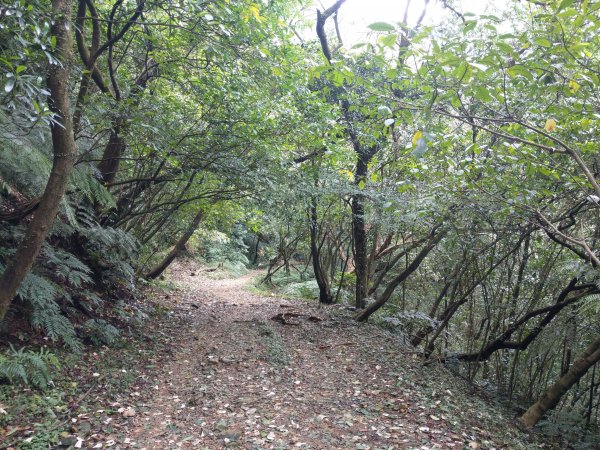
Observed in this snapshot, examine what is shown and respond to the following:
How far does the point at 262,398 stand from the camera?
496 cm

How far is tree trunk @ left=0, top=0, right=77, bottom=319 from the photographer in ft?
11.8

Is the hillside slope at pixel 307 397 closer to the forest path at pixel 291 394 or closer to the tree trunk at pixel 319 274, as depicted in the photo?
the forest path at pixel 291 394

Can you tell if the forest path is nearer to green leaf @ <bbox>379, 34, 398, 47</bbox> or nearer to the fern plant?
the fern plant

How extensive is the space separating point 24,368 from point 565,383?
20.4ft

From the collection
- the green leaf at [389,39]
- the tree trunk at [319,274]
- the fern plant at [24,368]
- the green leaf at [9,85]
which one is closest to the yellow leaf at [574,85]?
Answer: the green leaf at [389,39]

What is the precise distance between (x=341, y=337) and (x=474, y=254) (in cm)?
310

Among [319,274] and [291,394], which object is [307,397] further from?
[319,274]

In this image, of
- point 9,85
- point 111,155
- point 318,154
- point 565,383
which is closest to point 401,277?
point 318,154

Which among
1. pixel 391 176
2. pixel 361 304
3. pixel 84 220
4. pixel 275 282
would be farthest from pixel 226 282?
pixel 84 220

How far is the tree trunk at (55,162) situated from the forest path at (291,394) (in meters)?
1.84

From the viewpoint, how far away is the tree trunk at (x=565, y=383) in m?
4.86

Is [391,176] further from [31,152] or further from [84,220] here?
[31,152]

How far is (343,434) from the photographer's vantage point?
4125 mm

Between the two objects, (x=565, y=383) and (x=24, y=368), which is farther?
(x=565, y=383)
